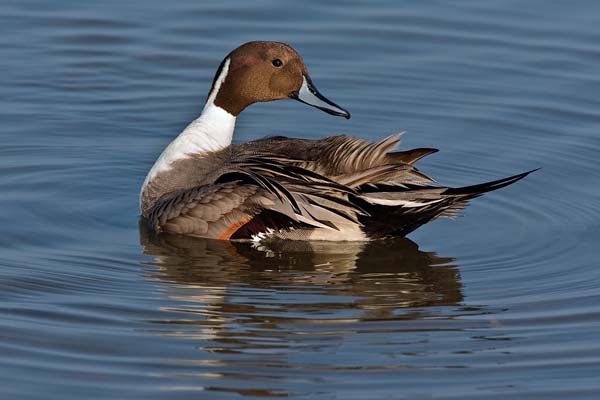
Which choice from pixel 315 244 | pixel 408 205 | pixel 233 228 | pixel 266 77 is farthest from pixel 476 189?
pixel 266 77

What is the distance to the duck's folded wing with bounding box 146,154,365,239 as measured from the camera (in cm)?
827

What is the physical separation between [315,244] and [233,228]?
0.52 m

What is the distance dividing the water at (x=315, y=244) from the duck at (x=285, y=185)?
5.8 inches

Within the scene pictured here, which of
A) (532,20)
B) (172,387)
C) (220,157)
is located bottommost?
(172,387)

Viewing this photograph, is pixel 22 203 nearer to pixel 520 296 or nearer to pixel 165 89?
pixel 165 89

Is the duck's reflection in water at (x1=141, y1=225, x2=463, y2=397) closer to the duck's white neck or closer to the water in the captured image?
the water

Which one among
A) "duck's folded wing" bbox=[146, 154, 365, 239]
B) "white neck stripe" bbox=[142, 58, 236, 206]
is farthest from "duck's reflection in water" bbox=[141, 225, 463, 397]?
"white neck stripe" bbox=[142, 58, 236, 206]

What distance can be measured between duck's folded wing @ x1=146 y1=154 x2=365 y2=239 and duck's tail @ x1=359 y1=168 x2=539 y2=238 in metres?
0.09

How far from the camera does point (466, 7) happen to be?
42.0 feet

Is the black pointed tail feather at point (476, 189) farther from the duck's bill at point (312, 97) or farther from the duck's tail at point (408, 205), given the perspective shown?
the duck's bill at point (312, 97)

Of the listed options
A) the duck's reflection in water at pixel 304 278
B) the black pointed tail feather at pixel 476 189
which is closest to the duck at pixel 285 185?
the black pointed tail feather at pixel 476 189

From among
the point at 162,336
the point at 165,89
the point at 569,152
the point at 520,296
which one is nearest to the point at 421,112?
the point at 569,152

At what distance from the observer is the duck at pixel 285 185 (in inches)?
324

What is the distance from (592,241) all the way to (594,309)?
131 centimetres
